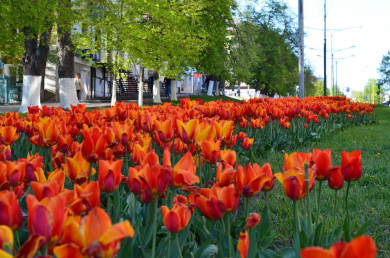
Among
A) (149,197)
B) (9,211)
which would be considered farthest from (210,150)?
(9,211)

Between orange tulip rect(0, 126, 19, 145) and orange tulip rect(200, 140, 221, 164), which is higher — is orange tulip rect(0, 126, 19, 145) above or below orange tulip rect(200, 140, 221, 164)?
above

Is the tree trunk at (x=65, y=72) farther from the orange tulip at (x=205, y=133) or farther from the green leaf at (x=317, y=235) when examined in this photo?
the green leaf at (x=317, y=235)

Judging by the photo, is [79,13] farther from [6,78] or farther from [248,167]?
[248,167]

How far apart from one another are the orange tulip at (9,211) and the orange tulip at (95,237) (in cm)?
20

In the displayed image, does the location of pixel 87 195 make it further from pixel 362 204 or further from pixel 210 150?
pixel 362 204

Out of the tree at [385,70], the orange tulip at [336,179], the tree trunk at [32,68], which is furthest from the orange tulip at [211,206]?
the tree at [385,70]

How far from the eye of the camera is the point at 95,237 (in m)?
0.86

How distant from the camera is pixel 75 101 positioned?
1675 cm

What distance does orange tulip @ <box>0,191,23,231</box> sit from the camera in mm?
986

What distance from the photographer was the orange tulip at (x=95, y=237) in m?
0.81

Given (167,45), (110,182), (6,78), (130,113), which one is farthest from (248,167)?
(6,78)

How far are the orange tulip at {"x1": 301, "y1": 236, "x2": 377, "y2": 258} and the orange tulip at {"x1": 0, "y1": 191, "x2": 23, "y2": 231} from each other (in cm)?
66

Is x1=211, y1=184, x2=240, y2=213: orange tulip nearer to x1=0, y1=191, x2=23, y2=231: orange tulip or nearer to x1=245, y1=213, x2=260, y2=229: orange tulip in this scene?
x1=245, y1=213, x2=260, y2=229: orange tulip

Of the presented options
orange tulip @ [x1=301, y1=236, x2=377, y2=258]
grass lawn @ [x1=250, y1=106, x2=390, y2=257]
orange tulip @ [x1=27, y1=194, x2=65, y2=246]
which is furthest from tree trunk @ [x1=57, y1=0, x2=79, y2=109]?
orange tulip @ [x1=301, y1=236, x2=377, y2=258]
